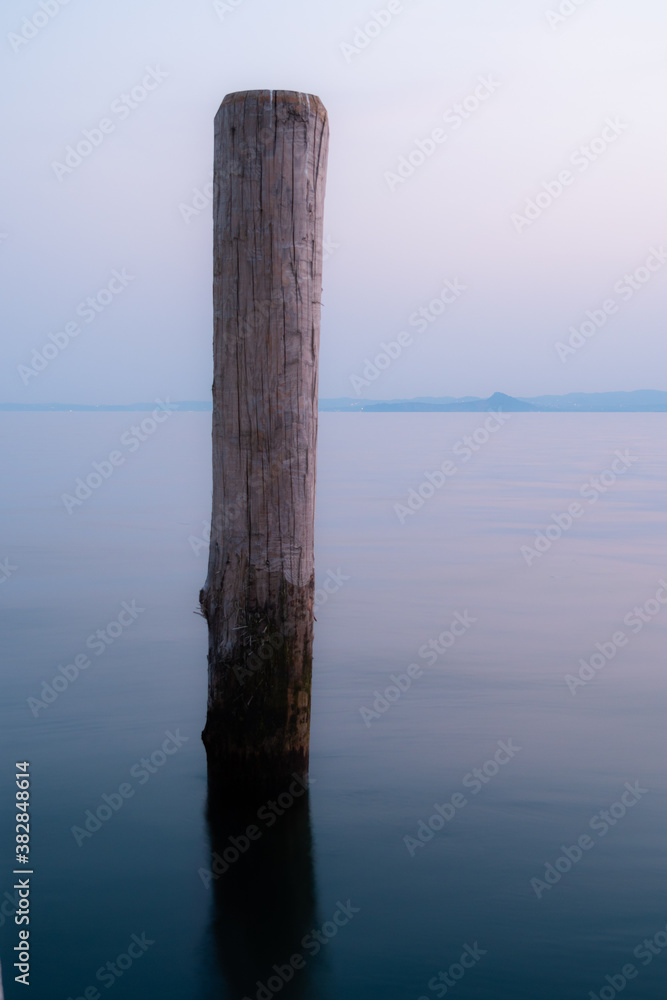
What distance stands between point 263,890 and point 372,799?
3.50ft

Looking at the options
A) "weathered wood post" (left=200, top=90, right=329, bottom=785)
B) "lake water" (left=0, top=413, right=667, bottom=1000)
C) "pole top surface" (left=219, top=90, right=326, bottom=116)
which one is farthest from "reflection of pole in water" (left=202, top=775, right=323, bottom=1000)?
"pole top surface" (left=219, top=90, right=326, bottom=116)

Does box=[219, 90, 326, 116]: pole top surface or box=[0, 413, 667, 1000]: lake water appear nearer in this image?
box=[0, 413, 667, 1000]: lake water

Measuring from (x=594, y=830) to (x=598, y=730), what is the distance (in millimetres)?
1500

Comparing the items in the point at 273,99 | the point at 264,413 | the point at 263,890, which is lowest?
the point at 263,890

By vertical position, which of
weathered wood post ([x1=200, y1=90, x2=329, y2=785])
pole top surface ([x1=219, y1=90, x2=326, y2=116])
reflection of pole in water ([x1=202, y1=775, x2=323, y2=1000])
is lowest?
reflection of pole in water ([x1=202, y1=775, x2=323, y2=1000])

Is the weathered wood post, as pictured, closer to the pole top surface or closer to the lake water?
the pole top surface

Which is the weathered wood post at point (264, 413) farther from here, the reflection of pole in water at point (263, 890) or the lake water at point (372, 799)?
the lake water at point (372, 799)

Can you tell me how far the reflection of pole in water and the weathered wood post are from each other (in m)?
0.25

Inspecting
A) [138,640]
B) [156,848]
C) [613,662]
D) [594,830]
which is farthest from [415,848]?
[138,640]

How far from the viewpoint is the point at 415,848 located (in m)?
4.45

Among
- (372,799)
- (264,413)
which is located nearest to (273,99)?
(264,413)

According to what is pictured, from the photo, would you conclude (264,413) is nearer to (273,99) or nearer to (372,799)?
(273,99)

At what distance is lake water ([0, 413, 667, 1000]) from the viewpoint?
360cm

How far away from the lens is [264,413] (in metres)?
4.37
